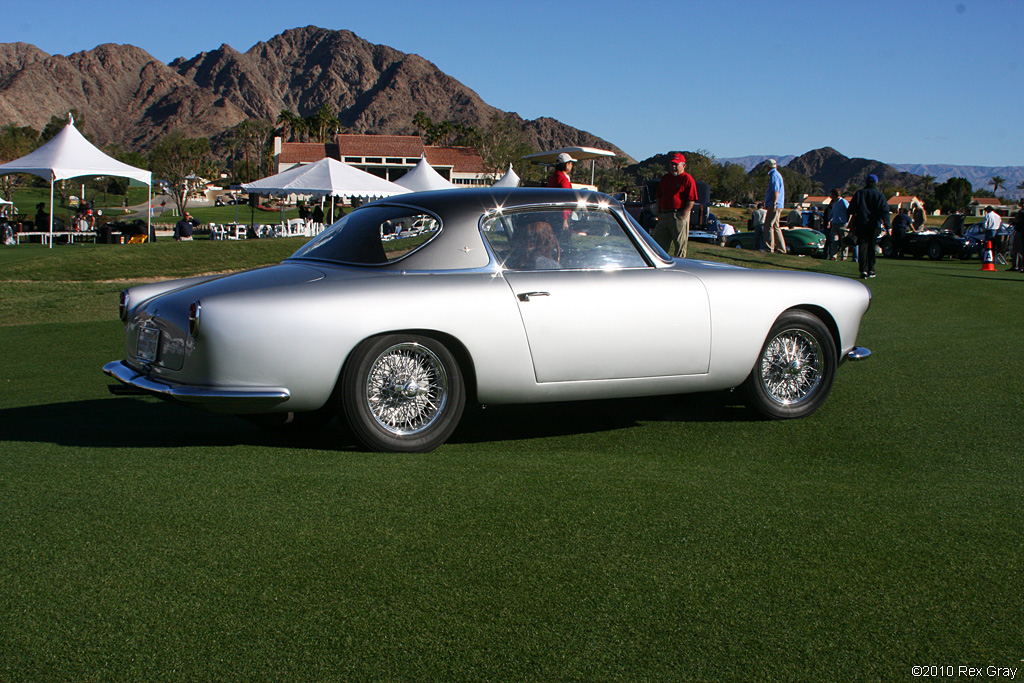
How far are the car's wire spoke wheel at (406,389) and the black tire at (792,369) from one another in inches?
78.6

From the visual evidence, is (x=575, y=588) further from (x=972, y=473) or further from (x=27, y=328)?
(x=27, y=328)

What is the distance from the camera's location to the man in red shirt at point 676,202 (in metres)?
Result: 11.7

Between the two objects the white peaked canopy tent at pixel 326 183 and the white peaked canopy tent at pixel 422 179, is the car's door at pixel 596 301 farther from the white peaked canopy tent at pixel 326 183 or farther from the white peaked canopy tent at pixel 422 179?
the white peaked canopy tent at pixel 422 179

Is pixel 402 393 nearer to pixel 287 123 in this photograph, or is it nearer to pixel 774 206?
pixel 774 206

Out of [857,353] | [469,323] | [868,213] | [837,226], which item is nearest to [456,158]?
[837,226]

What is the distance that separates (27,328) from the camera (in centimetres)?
1098

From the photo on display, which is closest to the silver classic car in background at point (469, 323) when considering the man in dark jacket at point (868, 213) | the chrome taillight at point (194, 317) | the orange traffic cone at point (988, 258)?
the chrome taillight at point (194, 317)

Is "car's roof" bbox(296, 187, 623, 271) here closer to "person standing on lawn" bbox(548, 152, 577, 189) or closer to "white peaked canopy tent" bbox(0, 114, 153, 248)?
"person standing on lawn" bbox(548, 152, 577, 189)

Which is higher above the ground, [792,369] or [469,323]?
[469,323]

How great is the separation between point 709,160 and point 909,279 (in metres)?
108

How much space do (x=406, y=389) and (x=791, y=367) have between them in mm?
2504

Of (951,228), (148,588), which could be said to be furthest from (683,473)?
(951,228)

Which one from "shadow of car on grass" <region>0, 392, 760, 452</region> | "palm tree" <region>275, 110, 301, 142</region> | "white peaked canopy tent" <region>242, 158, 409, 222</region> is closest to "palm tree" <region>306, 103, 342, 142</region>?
"palm tree" <region>275, 110, 301, 142</region>

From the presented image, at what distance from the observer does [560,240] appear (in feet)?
16.7
